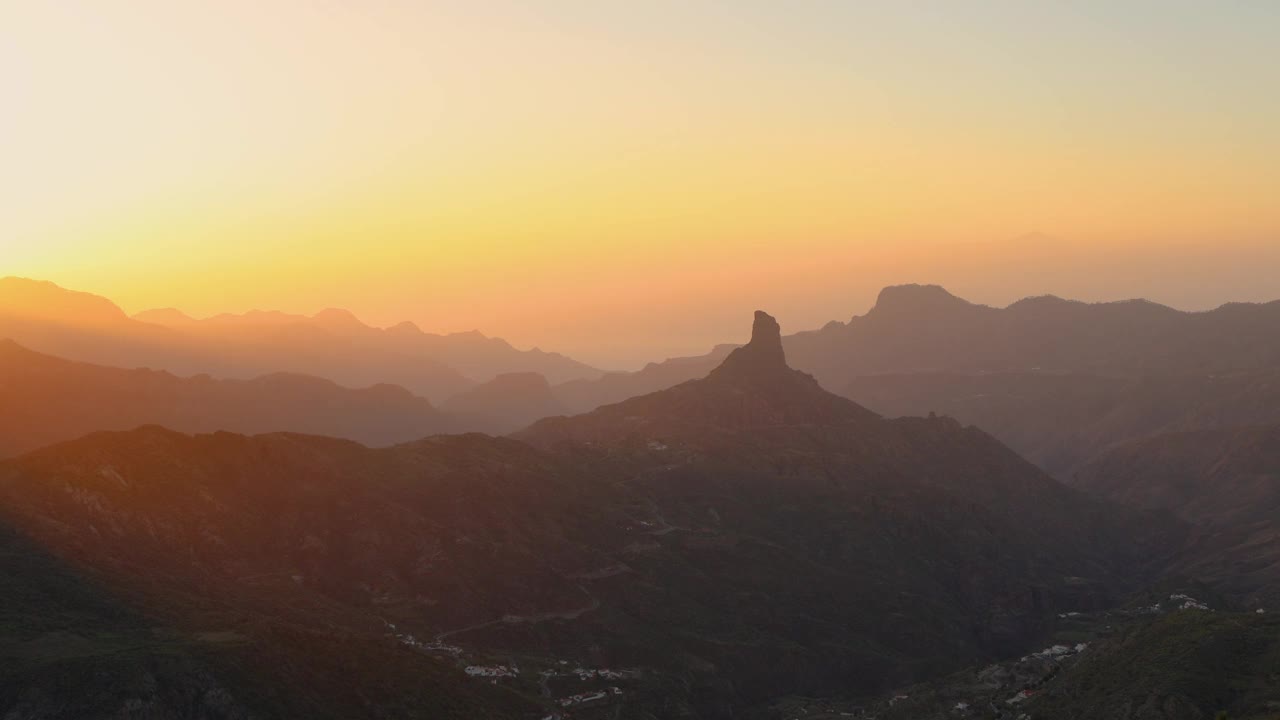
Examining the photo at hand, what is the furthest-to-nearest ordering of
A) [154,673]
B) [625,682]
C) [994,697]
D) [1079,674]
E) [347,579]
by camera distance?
[347,579] < [625,682] < [994,697] < [1079,674] < [154,673]

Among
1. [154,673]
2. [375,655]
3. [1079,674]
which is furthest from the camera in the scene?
[1079,674]

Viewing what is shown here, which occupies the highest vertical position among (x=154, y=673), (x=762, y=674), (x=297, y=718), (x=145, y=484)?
(x=145, y=484)

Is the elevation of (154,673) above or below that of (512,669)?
above

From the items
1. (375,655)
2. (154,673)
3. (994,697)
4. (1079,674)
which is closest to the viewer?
(154,673)

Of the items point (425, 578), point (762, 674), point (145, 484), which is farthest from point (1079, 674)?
→ point (145, 484)

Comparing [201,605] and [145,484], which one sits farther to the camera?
[145,484]

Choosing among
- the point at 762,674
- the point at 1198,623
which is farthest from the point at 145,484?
the point at 1198,623

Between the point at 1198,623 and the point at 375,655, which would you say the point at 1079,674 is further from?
the point at 375,655

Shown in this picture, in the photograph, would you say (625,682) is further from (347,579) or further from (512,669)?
(347,579)

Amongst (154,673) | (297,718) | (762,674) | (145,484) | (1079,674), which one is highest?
(145,484)
